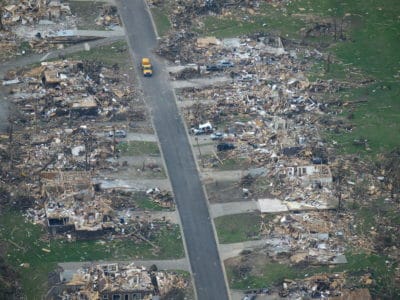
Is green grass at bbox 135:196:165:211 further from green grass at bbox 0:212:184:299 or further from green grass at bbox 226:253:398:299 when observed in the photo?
green grass at bbox 226:253:398:299

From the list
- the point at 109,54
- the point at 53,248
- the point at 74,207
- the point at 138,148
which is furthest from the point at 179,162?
the point at 109,54

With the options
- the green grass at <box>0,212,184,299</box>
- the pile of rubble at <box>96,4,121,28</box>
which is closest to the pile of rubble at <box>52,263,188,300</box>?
the green grass at <box>0,212,184,299</box>

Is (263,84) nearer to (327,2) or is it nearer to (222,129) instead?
(222,129)

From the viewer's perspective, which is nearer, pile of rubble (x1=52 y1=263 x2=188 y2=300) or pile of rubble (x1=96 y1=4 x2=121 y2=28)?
pile of rubble (x1=52 y1=263 x2=188 y2=300)

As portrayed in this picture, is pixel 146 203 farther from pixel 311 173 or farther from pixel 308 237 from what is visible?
pixel 311 173

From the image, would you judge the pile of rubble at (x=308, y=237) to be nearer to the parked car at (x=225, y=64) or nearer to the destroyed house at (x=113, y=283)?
the destroyed house at (x=113, y=283)

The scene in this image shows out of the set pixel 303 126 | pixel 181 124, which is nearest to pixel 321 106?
pixel 303 126
